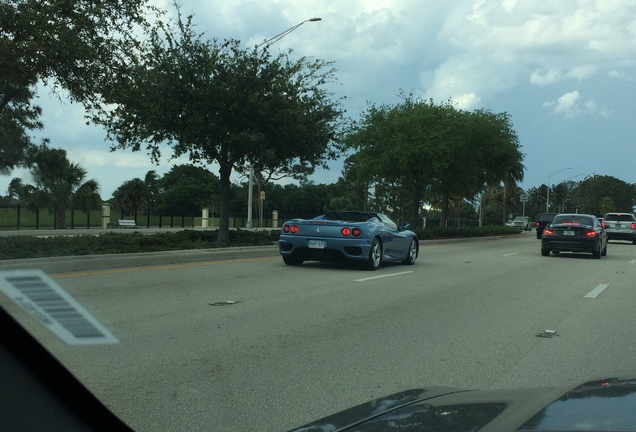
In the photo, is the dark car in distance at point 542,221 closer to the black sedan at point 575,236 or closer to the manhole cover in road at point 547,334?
the black sedan at point 575,236

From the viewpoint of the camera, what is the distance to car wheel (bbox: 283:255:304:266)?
614 inches

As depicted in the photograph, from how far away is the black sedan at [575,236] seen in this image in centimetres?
2153

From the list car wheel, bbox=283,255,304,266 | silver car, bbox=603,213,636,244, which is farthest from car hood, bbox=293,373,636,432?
silver car, bbox=603,213,636,244

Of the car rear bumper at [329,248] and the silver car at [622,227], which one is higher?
the silver car at [622,227]

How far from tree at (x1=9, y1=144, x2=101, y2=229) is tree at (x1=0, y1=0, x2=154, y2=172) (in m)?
4.21

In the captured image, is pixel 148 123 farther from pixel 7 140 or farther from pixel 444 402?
pixel 444 402

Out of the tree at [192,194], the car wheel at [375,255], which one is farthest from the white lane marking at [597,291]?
the tree at [192,194]

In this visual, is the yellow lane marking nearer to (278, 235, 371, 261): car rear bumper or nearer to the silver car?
(278, 235, 371, 261): car rear bumper

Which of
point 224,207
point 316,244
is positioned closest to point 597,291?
point 316,244

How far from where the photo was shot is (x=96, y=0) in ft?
52.0

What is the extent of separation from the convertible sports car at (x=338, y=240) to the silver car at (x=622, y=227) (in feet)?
78.4

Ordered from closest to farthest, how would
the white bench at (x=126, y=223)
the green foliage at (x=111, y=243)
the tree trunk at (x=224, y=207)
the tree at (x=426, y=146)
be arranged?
1. the green foliage at (x=111, y=243)
2. the tree trunk at (x=224, y=207)
3. the tree at (x=426, y=146)
4. the white bench at (x=126, y=223)

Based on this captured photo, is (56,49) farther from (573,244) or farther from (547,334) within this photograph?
(573,244)

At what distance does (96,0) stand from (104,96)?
2.38 meters
